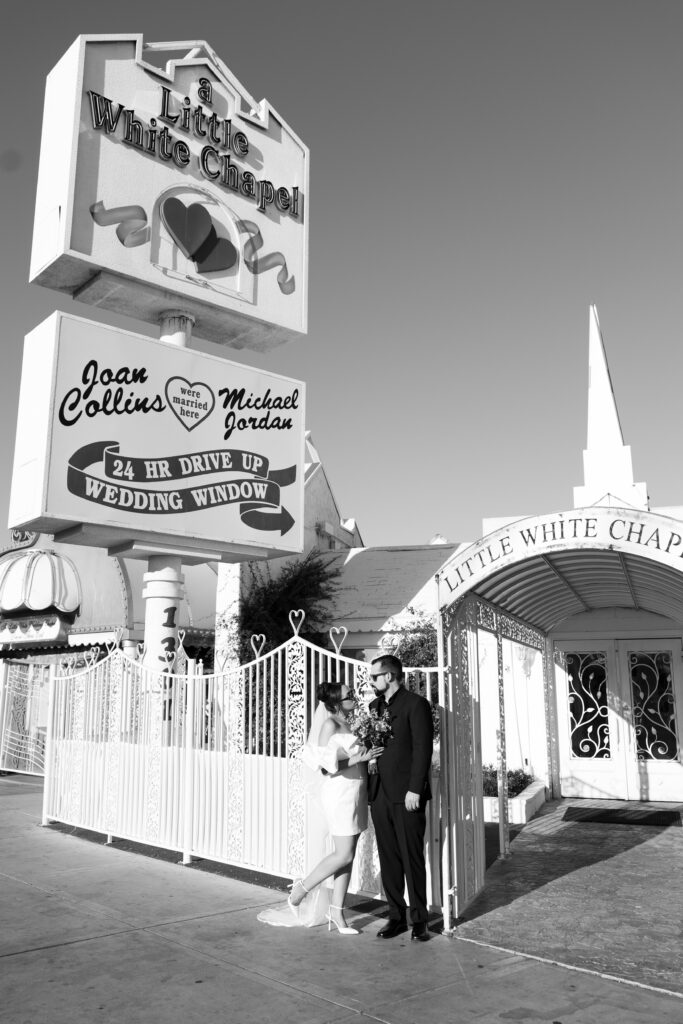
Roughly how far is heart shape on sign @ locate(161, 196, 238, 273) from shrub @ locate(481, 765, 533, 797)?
930cm

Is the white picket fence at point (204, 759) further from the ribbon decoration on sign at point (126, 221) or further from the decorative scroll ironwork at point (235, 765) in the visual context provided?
the ribbon decoration on sign at point (126, 221)

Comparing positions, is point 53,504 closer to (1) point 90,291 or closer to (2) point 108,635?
(1) point 90,291

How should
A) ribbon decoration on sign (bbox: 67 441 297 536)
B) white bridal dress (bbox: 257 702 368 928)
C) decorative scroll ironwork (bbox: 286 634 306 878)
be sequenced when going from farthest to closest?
ribbon decoration on sign (bbox: 67 441 297 536) < decorative scroll ironwork (bbox: 286 634 306 878) < white bridal dress (bbox: 257 702 368 928)

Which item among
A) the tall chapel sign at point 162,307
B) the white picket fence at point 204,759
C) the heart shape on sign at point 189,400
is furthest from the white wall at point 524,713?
the heart shape on sign at point 189,400

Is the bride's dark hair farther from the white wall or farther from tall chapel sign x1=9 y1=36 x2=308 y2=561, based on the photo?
the white wall

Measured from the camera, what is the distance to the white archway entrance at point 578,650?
6660mm

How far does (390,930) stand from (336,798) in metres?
0.97

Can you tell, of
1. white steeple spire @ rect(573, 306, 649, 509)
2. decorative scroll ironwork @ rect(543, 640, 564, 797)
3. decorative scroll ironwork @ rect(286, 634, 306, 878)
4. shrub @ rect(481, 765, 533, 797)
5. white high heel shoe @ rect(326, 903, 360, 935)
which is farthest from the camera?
white steeple spire @ rect(573, 306, 649, 509)

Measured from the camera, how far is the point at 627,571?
9016 millimetres

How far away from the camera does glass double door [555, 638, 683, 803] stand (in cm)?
1224

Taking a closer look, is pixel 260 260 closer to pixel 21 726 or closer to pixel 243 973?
pixel 21 726

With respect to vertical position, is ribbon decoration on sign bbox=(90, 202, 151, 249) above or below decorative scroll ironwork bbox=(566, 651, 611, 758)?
above

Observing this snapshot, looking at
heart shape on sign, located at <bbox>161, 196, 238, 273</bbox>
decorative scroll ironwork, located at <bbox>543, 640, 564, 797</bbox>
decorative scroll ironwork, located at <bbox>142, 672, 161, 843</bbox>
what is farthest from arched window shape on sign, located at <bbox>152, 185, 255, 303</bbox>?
decorative scroll ironwork, located at <bbox>543, 640, 564, 797</bbox>

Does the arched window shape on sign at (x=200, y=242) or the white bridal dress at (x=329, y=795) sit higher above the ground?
the arched window shape on sign at (x=200, y=242)
